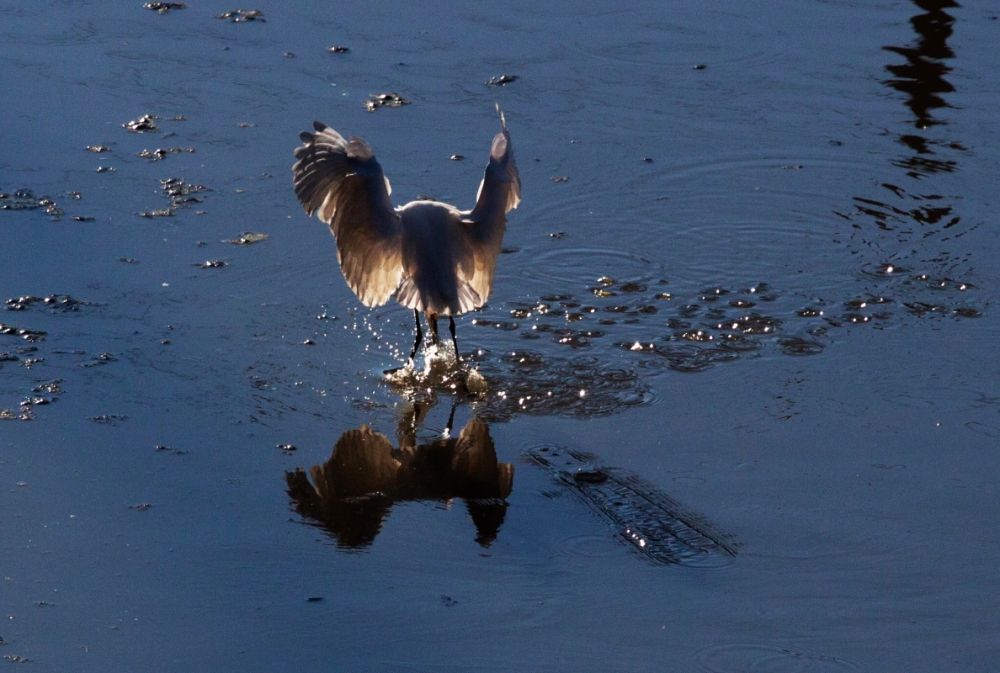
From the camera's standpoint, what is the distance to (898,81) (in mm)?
8648

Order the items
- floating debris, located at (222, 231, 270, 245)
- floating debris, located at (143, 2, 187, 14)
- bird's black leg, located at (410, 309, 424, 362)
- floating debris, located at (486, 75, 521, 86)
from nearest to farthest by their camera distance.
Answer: bird's black leg, located at (410, 309, 424, 362) → floating debris, located at (222, 231, 270, 245) → floating debris, located at (486, 75, 521, 86) → floating debris, located at (143, 2, 187, 14)

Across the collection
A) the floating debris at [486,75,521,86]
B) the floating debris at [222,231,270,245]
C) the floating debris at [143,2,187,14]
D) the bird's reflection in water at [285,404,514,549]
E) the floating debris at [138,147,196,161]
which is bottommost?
the bird's reflection in water at [285,404,514,549]

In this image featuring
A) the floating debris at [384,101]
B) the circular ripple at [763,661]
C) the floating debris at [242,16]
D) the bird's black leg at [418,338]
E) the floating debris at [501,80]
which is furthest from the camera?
the floating debris at [242,16]

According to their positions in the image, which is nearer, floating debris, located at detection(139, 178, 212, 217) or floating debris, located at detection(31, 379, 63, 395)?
floating debris, located at detection(31, 379, 63, 395)

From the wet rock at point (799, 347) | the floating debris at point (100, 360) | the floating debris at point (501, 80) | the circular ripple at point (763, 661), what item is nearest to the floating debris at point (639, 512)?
the circular ripple at point (763, 661)

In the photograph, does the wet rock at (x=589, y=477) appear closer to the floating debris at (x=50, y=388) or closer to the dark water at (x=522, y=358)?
the dark water at (x=522, y=358)

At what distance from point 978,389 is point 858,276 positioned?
1.12 metres

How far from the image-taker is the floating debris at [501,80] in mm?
8414

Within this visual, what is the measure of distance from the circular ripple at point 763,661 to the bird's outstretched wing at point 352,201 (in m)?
2.60

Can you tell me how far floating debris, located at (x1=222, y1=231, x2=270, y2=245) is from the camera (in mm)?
6531

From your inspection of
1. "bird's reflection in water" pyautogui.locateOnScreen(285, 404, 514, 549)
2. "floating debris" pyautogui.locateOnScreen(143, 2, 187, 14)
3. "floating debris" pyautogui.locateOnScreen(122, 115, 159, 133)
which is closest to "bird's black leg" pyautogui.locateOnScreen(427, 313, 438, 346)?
"bird's reflection in water" pyautogui.locateOnScreen(285, 404, 514, 549)

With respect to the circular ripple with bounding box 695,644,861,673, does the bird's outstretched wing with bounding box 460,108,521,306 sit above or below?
above

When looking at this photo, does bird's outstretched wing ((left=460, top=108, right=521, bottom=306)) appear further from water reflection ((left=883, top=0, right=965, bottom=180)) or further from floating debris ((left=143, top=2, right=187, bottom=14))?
floating debris ((left=143, top=2, right=187, bottom=14))

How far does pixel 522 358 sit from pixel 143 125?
3.24 m
